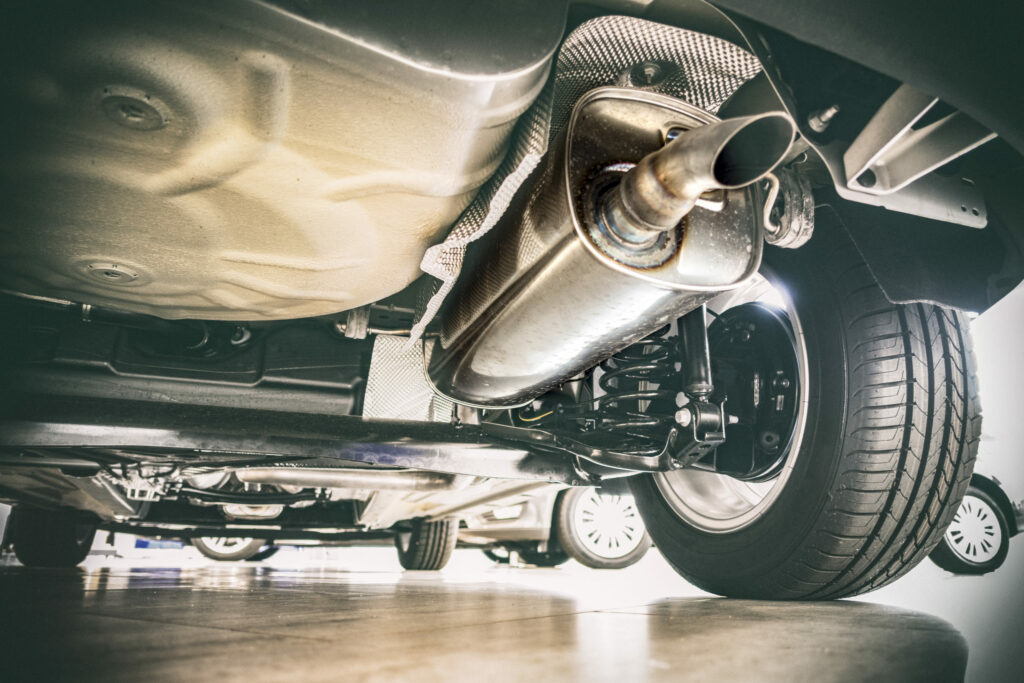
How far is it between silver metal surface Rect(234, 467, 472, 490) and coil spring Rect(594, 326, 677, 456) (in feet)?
1.35

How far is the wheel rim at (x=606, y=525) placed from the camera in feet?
9.74

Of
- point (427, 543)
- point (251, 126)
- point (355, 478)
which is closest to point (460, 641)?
point (251, 126)

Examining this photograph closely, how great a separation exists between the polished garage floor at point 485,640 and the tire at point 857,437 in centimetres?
9

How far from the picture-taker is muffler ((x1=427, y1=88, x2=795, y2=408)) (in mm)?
562

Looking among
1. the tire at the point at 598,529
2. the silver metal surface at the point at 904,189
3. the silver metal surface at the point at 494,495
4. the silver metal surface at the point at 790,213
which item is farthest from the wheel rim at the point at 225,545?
the silver metal surface at the point at 904,189

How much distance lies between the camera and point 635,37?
26.0 inches

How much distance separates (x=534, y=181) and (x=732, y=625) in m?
0.66

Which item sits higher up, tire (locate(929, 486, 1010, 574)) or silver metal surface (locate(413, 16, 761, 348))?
silver metal surface (locate(413, 16, 761, 348))

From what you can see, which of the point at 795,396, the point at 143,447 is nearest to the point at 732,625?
the point at 795,396

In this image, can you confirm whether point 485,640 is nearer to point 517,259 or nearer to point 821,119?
point 517,259

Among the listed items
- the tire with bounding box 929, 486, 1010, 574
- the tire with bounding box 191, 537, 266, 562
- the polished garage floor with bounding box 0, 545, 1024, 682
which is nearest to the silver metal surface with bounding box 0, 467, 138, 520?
the polished garage floor with bounding box 0, 545, 1024, 682

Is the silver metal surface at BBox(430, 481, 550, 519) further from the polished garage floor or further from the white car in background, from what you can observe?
the white car in background

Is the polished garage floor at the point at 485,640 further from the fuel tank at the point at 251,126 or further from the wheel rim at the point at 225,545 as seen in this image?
the wheel rim at the point at 225,545

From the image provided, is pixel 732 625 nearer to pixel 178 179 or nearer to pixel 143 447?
pixel 178 179
